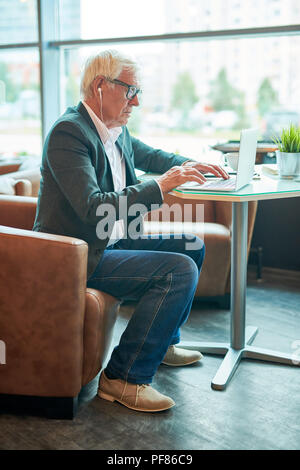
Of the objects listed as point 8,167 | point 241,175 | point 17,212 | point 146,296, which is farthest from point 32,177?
point 241,175

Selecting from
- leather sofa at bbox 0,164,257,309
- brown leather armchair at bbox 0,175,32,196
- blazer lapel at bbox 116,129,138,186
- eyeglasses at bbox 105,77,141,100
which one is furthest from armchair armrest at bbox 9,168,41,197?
eyeglasses at bbox 105,77,141,100

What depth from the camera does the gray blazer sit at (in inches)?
72.9

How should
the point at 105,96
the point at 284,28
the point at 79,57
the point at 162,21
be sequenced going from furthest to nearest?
the point at 79,57 → the point at 162,21 → the point at 284,28 → the point at 105,96

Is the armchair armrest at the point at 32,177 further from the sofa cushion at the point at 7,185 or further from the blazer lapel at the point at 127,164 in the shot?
the blazer lapel at the point at 127,164

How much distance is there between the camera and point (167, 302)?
6.50 ft

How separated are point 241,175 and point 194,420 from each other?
2.82ft

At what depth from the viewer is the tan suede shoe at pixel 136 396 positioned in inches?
78.2

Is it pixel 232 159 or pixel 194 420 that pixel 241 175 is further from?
pixel 194 420

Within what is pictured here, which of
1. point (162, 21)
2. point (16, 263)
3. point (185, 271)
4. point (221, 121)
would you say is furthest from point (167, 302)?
point (162, 21)

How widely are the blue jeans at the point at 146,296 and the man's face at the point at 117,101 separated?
1.67ft

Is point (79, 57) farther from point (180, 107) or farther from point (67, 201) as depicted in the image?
point (67, 201)

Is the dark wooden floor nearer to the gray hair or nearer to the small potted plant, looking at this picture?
the small potted plant

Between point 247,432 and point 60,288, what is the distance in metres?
0.77

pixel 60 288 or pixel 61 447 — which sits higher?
pixel 60 288
